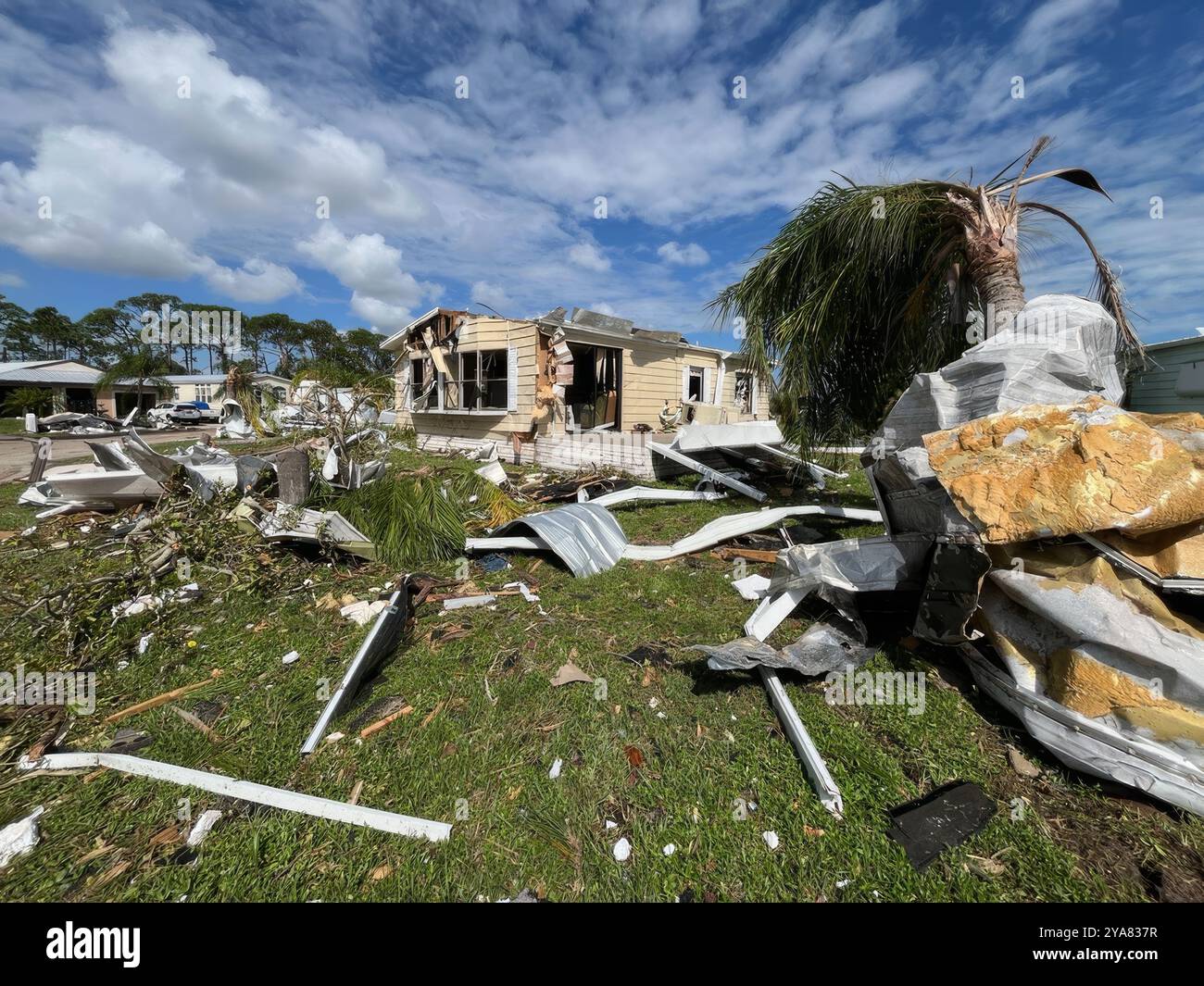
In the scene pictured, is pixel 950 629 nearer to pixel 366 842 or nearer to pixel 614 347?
pixel 366 842

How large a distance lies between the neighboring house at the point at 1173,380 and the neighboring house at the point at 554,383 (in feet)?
24.4

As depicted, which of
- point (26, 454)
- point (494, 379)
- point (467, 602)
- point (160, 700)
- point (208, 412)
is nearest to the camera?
point (160, 700)

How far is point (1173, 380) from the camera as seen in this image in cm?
895

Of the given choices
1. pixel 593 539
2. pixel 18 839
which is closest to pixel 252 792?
pixel 18 839

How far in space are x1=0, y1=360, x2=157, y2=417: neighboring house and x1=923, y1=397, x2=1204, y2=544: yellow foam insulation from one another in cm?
4607

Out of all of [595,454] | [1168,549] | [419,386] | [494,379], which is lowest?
[1168,549]

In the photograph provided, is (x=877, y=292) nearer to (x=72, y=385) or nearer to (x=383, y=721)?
(x=383, y=721)

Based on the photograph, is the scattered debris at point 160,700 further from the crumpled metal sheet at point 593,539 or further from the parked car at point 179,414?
the parked car at point 179,414

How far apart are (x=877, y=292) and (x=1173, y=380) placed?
27.4ft

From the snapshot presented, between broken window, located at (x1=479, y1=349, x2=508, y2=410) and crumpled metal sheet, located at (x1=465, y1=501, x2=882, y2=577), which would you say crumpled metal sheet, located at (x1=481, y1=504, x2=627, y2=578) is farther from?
broken window, located at (x1=479, y1=349, x2=508, y2=410)

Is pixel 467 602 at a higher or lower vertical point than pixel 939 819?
higher
